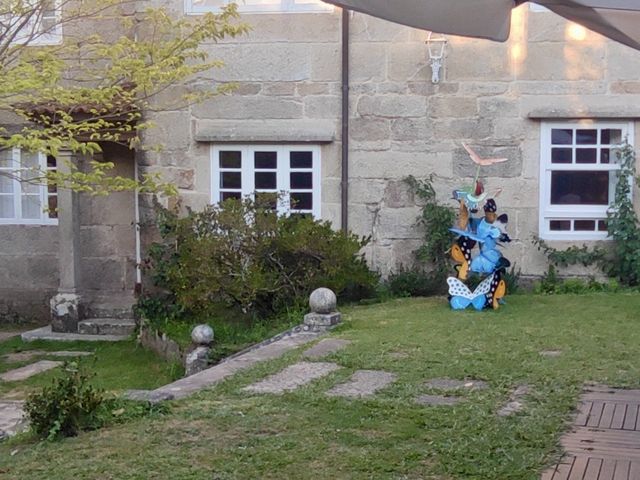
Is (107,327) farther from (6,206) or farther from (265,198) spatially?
(265,198)

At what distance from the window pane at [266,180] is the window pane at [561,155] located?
3.58 metres

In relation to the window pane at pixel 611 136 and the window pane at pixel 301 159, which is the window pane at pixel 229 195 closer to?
the window pane at pixel 301 159

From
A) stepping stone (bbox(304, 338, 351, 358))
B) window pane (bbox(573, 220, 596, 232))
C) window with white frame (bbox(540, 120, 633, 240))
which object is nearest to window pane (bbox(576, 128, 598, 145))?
window with white frame (bbox(540, 120, 633, 240))

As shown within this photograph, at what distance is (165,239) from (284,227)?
1.87 metres

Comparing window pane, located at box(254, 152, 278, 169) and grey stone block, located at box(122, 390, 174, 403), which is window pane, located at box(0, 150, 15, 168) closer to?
window pane, located at box(254, 152, 278, 169)

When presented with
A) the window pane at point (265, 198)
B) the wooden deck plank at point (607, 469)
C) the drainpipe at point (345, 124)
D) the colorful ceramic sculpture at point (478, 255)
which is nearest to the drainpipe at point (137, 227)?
the window pane at point (265, 198)

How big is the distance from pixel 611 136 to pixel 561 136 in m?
0.61

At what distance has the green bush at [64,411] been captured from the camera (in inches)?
199

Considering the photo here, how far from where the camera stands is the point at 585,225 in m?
11.2

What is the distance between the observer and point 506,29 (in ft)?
11.2

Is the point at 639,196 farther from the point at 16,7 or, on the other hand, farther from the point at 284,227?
the point at 16,7

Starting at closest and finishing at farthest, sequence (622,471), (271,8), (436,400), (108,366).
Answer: (622,471) < (436,400) < (108,366) < (271,8)

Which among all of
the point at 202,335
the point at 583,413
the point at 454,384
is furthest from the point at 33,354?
the point at 583,413

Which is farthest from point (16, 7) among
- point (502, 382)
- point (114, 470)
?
point (502, 382)
